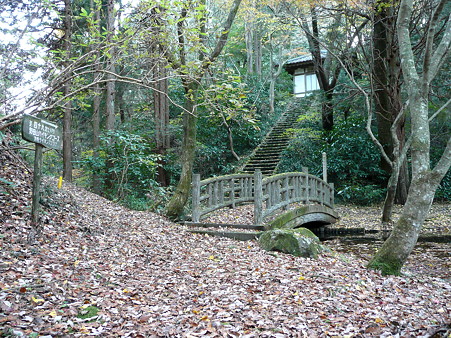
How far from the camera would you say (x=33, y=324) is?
321 cm

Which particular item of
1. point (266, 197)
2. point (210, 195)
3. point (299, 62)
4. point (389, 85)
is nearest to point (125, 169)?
point (210, 195)

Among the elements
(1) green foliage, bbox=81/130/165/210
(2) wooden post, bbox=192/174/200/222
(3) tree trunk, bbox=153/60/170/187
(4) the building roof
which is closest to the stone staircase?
(3) tree trunk, bbox=153/60/170/187

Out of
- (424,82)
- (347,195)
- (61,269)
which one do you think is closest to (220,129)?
(347,195)

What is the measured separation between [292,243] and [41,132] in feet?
16.6

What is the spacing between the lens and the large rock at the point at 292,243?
7.30 m

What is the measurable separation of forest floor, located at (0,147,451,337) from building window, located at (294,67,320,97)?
21.5 metres

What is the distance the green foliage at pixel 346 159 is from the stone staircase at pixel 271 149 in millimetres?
635

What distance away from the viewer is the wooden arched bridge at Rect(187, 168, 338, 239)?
30.2 ft

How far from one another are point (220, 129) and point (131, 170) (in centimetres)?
769

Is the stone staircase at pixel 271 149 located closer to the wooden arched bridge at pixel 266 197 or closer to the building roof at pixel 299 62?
the wooden arched bridge at pixel 266 197

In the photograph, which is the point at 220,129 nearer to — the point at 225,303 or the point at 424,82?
the point at 424,82

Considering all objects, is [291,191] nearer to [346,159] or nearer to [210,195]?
[210,195]

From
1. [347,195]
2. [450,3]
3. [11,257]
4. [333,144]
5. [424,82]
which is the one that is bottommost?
[347,195]

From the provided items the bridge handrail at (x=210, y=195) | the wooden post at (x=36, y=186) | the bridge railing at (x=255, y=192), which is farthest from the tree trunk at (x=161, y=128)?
the wooden post at (x=36, y=186)
